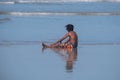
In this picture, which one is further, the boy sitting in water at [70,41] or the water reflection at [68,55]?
the boy sitting in water at [70,41]

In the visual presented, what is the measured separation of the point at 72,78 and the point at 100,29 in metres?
10.8

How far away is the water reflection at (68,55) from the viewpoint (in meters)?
13.4

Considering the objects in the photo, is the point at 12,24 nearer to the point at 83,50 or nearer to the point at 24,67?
the point at 83,50

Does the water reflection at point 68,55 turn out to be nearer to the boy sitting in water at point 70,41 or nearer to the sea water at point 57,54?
the sea water at point 57,54

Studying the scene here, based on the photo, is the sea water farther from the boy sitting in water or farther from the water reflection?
the boy sitting in water

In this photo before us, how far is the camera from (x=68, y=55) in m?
15.4

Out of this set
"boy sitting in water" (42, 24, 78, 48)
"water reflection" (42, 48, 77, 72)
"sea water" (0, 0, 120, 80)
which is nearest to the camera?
"sea water" (0, 0, 120, 80)

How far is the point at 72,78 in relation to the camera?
11.6 m

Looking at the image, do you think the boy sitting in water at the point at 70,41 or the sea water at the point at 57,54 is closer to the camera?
the sea water at the point at 57,54

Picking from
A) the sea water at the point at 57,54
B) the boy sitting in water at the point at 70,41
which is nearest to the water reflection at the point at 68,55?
the sea water at the point at 57,54

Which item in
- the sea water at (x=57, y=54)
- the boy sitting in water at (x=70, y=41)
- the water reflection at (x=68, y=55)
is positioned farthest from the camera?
the boy sitting in water at (x=70, y=41)

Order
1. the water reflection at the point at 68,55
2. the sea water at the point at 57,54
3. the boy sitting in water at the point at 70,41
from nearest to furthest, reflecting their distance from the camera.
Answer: the sea water at the point at 57,54, the water reflection at the point at 68,55, the boy sitting in water at the point at 70,41

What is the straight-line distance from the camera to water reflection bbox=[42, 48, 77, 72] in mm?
13367

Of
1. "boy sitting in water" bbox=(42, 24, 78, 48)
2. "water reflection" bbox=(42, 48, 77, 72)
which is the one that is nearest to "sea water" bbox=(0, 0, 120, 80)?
"water reflection" bbox=(42, 48, 77, 72)
